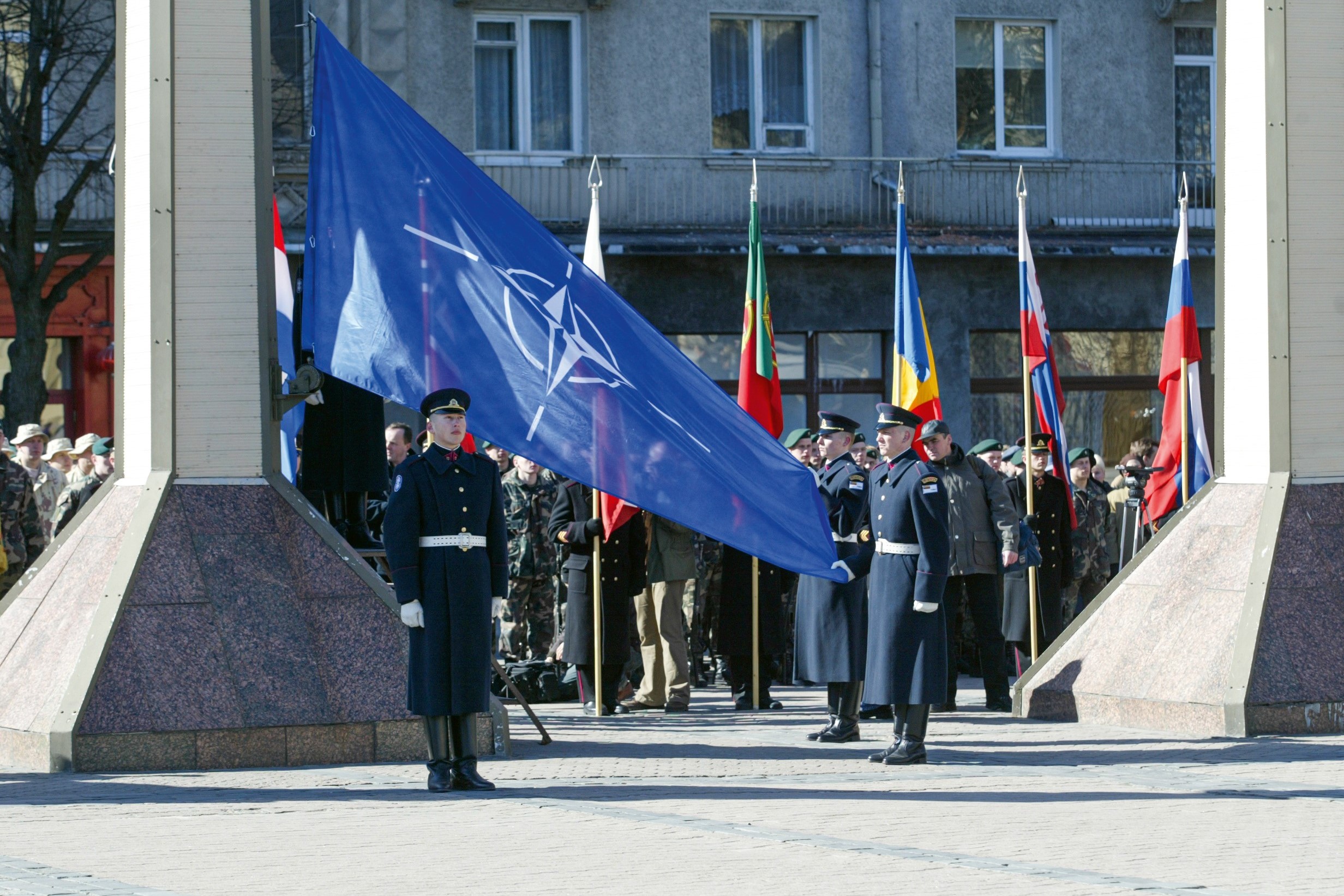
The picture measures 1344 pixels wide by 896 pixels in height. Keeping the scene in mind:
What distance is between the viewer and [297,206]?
23.6m

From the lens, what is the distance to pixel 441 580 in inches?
375

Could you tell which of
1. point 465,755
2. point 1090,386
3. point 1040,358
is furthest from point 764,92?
point 465,755

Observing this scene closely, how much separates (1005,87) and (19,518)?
1466 centimetres

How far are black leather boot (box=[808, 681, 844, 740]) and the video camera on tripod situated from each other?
6234 millimetres

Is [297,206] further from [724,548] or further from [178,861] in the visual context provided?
[178,861]

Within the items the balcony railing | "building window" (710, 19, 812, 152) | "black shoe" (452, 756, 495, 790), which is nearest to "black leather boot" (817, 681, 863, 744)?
"black shoe" (452, 756, 495, 790)

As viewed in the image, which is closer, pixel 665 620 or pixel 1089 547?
pixel 665 620

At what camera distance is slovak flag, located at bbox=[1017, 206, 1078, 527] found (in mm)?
15273

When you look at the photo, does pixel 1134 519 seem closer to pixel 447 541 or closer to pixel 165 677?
pixel 447 541

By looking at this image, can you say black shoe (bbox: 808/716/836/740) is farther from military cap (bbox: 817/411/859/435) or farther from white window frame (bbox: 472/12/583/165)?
white window frame (bbox: 472/12/583/165)

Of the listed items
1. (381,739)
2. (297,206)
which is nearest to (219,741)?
(381,739)

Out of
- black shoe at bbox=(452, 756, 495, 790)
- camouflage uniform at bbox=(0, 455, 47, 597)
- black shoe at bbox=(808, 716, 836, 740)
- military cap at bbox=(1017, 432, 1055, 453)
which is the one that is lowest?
black shoe at bbox=(808, 716, 836, 740)

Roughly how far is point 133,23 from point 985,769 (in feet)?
19.0

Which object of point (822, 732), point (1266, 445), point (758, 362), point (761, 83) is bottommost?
point (822, 732)
